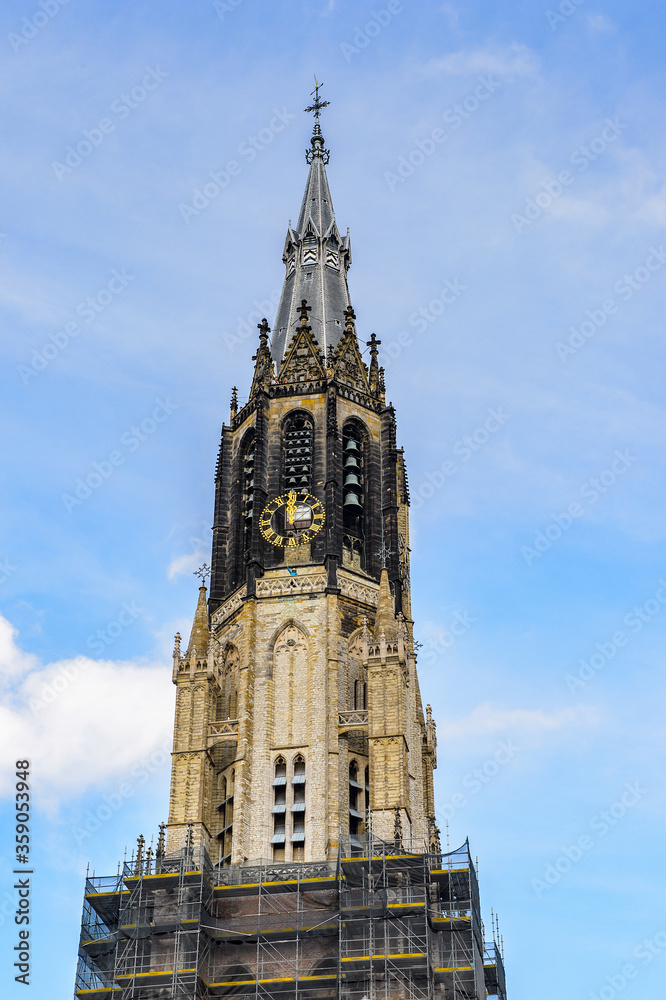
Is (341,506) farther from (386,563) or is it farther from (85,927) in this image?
(85,927)

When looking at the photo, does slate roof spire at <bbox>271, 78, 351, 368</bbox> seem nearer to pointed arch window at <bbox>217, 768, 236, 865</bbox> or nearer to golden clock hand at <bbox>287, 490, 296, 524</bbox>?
golden clock hand at <bbox>287, 490, 296, 524</bbox>

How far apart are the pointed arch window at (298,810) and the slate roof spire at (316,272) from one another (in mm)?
28591

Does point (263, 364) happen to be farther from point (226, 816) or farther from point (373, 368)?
point (226, 816)

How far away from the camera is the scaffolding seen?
6056 cm

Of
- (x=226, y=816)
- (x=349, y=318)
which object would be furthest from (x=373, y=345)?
(x=226, y=816)

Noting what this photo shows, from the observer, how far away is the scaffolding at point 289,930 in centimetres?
6056

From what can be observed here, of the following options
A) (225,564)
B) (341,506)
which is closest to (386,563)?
(341,506)

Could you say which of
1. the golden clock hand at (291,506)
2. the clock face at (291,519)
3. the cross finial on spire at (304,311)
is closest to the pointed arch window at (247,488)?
the clock face at (291,519)

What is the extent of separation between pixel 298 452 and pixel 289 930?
29262 millimetres

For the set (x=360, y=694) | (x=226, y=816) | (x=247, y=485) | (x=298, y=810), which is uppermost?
(x=247, y=485)

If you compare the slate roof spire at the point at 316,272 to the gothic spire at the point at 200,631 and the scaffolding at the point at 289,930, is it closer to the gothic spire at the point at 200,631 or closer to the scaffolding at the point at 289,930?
the gothic spire at the point at 200,631

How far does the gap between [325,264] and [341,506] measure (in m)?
24.6

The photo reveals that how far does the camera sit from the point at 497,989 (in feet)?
227

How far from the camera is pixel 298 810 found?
6869 cm
